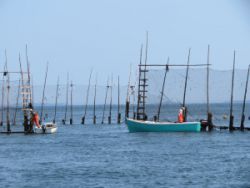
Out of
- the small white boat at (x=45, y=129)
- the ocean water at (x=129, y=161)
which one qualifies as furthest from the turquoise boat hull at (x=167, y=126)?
the small white boat at (x=45, y=129)

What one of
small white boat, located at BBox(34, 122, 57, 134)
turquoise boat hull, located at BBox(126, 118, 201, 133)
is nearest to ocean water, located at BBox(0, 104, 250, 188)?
turquoise boat hull, located at BBox(126, 118, 201, 133)

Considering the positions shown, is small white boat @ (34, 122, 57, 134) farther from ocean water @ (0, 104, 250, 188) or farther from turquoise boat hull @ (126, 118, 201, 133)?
turquoise boat hull @ (126, 118, 201, 133)

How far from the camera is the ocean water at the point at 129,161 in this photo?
133ft

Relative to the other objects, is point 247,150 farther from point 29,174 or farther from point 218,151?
point 29,174

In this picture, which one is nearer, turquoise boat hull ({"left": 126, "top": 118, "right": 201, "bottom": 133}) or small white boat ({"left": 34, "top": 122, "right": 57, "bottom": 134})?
turquoise boat hull ({"left": 126, "top": 118, "right": 201, "bottom": 133})

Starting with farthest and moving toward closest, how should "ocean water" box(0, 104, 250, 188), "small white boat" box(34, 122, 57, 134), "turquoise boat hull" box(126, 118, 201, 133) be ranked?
1. "small white boat" box(34, 122, 57, 134)
2. "turquoise boat hull" box(126, 118, 201, 133)
3. "ocean water" box(0, 104, 250, 188)

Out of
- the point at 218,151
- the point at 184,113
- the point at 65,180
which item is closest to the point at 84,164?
the point at 65,180

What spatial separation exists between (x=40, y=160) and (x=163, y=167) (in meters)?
9.77

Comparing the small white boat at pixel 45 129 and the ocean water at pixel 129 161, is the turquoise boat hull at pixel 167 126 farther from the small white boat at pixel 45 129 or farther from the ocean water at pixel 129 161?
the small white boat at pixel 45 129

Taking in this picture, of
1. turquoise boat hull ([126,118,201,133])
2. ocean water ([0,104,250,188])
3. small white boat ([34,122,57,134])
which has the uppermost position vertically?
turquoise boat hull ([126,118,201,133])

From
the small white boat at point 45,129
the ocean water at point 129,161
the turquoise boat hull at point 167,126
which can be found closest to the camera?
the ocean water at point 129,161

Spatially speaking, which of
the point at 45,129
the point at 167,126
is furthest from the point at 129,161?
the point at 45,129

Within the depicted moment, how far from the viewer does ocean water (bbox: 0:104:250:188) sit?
4069 cm

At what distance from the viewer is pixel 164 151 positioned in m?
58.1
